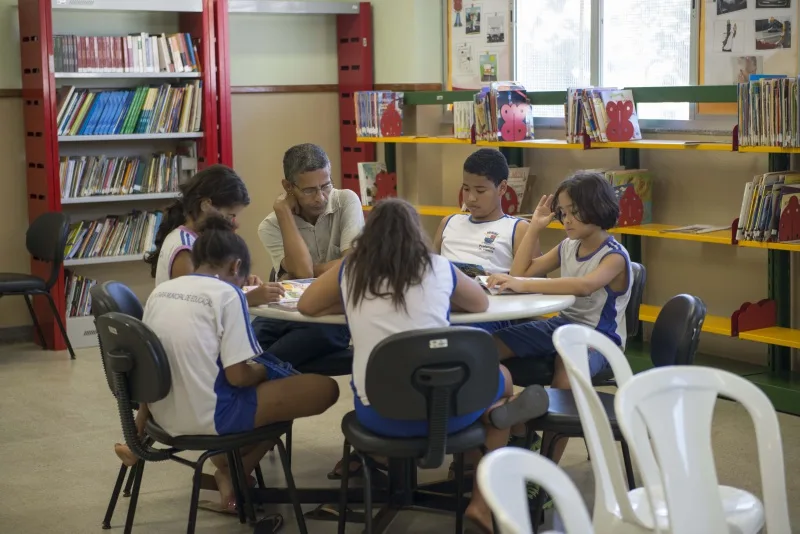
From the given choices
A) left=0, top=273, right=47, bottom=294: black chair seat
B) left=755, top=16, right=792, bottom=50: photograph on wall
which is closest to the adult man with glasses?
left=755, top=16, right=792, bottom=50: photograph on wall

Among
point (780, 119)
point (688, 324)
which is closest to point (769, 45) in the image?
point (780, 119)

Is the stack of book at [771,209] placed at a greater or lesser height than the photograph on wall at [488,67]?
lesser

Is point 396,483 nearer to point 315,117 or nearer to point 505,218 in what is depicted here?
point 505,218

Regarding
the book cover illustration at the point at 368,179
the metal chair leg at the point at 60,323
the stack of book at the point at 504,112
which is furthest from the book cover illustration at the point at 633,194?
the metal chair leg at the point at 60,323

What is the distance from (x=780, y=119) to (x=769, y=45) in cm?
50

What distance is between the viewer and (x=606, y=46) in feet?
17.6

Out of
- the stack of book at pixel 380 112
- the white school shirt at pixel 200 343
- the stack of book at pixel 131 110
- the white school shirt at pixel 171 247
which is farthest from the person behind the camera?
the stack of book at pixel 380 112

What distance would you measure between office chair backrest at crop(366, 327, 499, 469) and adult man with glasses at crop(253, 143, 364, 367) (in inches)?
40.2

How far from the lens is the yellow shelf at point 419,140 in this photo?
18.6 feet

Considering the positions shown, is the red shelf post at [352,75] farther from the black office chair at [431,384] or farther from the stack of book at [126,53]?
the black office chair at [431,384]

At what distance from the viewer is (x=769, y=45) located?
14.7ft

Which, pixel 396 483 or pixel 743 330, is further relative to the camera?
pixel 743 330

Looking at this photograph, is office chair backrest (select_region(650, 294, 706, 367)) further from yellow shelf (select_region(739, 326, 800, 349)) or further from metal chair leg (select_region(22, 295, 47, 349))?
metal chair leg (select_region(22, 295, 47, 349))

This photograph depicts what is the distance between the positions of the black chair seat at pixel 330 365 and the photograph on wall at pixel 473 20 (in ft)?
9.87
